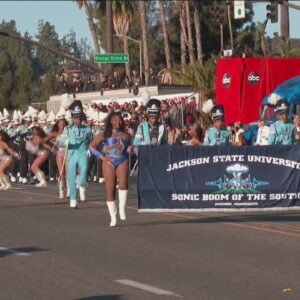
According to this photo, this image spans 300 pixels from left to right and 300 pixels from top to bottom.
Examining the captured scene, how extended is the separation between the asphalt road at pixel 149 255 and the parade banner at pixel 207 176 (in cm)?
→ 35

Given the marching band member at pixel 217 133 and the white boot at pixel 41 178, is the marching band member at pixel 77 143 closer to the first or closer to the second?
the marching band member at pixel 217 133

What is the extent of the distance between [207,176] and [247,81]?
14171 millimetres

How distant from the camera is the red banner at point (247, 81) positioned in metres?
30.8

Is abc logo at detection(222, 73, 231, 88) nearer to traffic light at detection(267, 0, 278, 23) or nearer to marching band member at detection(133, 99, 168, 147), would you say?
traffic light at detection(267, 0, 278, 23)

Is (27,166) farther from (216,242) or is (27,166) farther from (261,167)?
(216,242)

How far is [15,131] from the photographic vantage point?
35.2m

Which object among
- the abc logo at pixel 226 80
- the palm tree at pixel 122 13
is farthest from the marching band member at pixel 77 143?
the palm tree at pixel 122 13

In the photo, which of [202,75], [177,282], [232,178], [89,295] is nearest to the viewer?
[89,295]

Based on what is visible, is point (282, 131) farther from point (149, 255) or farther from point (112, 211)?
point (149, 255)

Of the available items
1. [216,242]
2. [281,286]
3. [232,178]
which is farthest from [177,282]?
[232,178]

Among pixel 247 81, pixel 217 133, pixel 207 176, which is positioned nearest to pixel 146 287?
pixel 207 176

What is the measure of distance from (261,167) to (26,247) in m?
4.49

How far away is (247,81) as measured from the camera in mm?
31078

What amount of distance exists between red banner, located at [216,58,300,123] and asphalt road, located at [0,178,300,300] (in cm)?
1155
